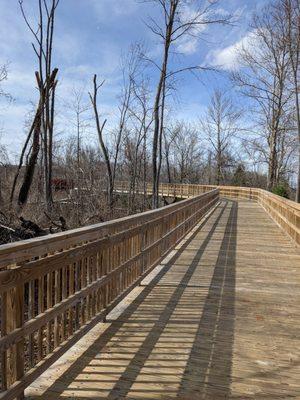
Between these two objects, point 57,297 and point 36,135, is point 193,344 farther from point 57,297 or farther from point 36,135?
point 36,135

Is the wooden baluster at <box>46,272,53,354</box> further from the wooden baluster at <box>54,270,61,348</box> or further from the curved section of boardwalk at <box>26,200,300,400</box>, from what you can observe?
the curved section of boardwalk at <box>26,200,300,400</box>

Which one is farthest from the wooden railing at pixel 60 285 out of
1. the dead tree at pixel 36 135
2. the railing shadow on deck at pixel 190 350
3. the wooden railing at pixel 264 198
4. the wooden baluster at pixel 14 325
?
the dead tree at pixel 36 135

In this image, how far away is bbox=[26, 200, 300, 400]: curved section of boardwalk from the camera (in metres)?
3.63

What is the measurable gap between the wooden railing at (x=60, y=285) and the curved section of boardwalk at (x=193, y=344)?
A: 0.22 metres

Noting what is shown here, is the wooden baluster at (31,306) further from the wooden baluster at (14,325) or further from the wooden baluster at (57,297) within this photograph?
the wooden baluster at (57,297)

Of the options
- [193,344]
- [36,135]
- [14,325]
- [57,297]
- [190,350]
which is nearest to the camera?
[14,325]

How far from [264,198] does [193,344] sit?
23.4m

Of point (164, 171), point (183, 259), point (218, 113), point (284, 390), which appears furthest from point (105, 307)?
point (164, 171)

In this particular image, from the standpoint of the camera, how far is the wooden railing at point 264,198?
12.4m

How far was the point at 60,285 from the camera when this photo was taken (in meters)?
3.92

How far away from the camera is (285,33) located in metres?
23.9

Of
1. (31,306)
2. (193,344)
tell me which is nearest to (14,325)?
(31,306)

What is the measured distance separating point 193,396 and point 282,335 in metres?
1.88

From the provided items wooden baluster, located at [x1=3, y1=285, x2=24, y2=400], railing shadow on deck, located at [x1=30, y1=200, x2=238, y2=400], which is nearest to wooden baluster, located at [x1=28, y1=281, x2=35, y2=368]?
wooden baluster, located at [x1=3, y1=285, x2=24, y2=400]
